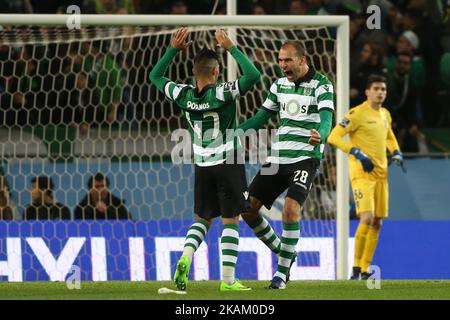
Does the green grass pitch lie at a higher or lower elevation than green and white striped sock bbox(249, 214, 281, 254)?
lower

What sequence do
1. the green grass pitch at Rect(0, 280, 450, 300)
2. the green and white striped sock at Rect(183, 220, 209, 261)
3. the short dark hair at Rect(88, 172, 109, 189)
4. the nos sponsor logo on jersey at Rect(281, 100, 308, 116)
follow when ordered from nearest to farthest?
the green grass pitch at Rect(0, 280, 450, 300)
the green and white striped sock at Rect(183, 220, 209, 261)
the nos sponsor logo on jersey at Rect(281, 100, 308, 116)
the short dark hair at Rect(88, 172, 109, 189)

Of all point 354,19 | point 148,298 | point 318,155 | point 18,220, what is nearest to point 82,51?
point 18,220

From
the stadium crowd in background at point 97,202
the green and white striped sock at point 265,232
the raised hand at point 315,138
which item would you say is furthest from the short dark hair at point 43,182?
the raised hand at point 315,138

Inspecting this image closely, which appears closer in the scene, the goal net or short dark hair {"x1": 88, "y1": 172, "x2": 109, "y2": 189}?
the goal net

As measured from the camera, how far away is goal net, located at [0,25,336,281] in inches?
480

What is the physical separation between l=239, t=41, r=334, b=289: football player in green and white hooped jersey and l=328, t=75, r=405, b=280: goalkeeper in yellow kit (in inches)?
85.9

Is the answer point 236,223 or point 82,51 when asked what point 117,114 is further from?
point 236,223

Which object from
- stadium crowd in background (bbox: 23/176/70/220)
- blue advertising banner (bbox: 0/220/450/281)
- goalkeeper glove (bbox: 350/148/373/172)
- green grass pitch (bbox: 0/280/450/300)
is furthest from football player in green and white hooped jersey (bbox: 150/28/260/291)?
stadium crowd in background (bbox: 23/176/70/220)

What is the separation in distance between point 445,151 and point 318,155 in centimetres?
566

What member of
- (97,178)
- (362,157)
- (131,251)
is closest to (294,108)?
(362,157)

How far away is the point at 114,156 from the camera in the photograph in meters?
13.0

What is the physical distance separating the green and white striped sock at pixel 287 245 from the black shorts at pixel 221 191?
55cm

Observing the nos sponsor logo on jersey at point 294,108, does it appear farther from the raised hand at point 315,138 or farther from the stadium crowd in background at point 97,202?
the stadium crowd in background at point 97,202

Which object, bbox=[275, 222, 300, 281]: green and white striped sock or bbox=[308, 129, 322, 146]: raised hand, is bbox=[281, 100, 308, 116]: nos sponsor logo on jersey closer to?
bbox=[308, 129, 322, 146]: raised hand
